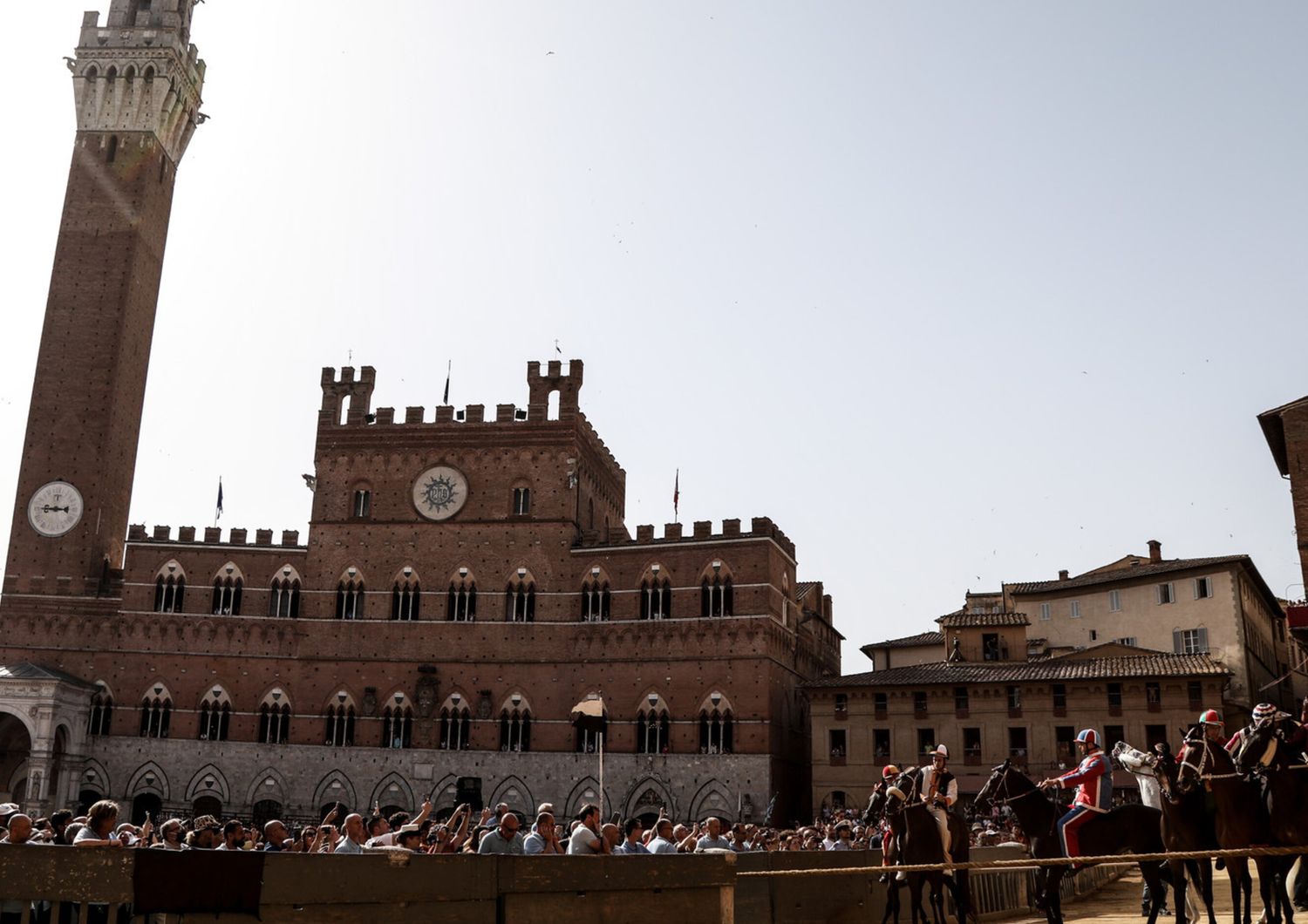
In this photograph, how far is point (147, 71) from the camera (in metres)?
53.3

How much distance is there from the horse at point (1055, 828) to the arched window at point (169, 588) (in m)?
40.2

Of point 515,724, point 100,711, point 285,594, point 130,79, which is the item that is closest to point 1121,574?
point 515,724

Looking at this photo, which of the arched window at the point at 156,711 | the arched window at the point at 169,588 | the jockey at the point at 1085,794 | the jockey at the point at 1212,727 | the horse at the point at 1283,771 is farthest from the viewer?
the arched window at the point at 169,588

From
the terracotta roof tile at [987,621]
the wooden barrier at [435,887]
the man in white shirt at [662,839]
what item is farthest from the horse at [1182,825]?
the terracotta roof tile at [987,621]

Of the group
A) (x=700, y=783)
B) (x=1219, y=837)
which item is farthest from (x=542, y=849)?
(x=700, y=783)

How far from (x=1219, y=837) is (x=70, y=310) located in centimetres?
5101

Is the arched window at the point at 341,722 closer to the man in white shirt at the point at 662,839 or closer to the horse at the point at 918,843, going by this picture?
the man in white shirt at the point at 662,839

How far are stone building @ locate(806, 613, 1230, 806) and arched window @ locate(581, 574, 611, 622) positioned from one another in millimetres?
8578

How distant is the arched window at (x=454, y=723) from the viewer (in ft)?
145

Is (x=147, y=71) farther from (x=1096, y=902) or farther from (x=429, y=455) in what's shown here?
(x=1096, y=902)

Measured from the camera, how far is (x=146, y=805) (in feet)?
148

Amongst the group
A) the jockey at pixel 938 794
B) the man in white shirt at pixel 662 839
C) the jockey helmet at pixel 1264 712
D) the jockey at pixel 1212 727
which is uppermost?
the jockey helmet at pixel 1264 712

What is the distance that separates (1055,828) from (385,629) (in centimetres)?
3537

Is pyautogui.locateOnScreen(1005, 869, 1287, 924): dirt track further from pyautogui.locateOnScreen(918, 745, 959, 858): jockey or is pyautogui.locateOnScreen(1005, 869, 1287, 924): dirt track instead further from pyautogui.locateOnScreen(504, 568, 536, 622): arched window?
pyautogui.locateOnScreen(504, 568, 536, 622): arched window
